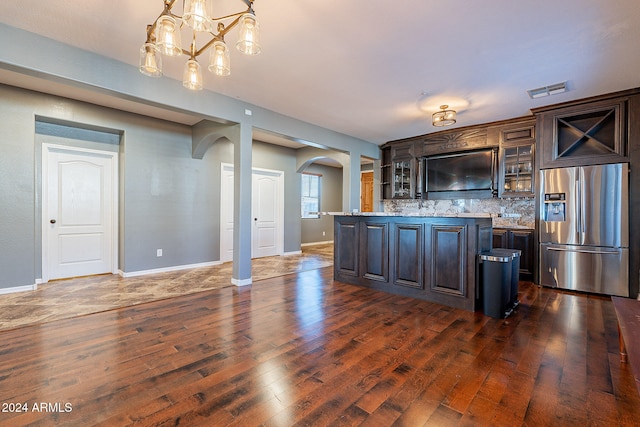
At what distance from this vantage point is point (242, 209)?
14.1ft

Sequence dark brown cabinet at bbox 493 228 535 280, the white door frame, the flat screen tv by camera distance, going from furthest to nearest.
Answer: the white door frame < the flat screen tv < dark brown cabinet at bbox 493 228 535 280

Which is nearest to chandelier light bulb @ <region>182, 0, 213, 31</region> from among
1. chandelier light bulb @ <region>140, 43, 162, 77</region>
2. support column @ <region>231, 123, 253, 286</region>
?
chandelier light bulb @ <region>140, 43, 162, 77</region>

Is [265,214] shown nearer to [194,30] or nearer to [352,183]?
[352,183]

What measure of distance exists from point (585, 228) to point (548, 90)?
196 cm

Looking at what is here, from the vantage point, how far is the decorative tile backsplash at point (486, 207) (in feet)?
16.8

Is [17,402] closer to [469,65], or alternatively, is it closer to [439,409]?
[439,409]

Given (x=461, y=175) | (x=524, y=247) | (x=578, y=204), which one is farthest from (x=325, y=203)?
(x=578, y=204)

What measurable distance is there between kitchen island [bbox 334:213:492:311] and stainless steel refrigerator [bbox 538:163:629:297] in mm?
1708

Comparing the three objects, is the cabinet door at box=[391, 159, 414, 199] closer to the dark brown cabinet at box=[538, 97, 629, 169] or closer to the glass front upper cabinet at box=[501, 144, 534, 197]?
the glass front upper cabinet at box=[501, 144, 534, 197]

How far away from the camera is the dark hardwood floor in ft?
5.17

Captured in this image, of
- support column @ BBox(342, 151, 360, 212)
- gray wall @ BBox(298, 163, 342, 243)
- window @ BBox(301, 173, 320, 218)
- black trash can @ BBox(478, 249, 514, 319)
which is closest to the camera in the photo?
black trash can @ BBox(478, 249, 514, 319)

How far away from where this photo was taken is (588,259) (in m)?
4.06

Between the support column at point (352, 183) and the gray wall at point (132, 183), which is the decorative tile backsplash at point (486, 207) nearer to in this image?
the support column at point (352, 183)

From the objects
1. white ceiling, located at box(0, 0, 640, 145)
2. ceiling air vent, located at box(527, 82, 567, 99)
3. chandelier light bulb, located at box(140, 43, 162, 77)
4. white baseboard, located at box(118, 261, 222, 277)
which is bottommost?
white baseboard, located at box(118, 261, 222, 277)
